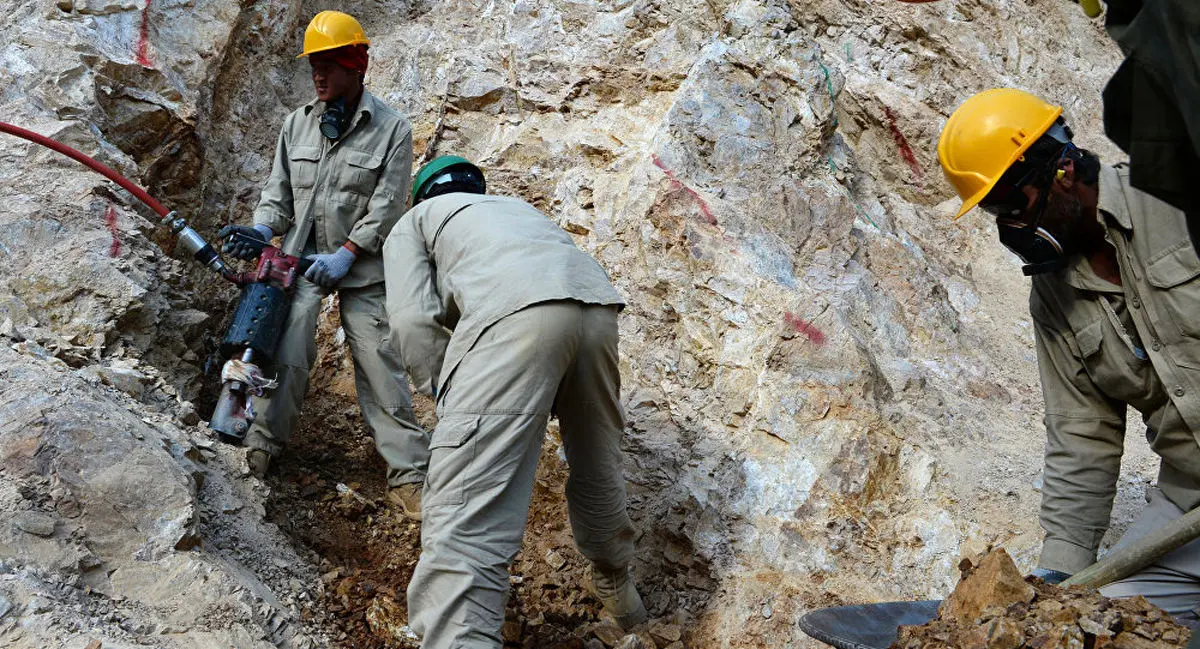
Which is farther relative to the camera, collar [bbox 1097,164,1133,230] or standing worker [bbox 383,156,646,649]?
standing worker [bbox 383,156,646,649]

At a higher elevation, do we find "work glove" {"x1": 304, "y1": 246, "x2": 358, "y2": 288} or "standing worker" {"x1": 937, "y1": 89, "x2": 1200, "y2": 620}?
"standing worker" {"x1": 937, "y1": 89, "x2": 1200, "y2": 620}

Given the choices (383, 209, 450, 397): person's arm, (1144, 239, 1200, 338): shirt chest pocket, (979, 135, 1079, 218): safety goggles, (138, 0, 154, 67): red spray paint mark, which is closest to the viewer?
(1144, 239, 1200, 338): shirt chest pocket

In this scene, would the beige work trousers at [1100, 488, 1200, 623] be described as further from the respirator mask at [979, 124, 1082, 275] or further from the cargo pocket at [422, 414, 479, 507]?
the cargo pocket at [422, 414, 479, 507]

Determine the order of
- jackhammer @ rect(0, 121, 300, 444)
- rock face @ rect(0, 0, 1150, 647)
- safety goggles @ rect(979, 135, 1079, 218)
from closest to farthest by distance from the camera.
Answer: safety goggles @ rect(979, 135, 1079, 218) < rock face @ rect(0, 0, 1150, 647) < jackhammer @ rect(0, 121, 300, 444)

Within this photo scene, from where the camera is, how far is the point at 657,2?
551cm

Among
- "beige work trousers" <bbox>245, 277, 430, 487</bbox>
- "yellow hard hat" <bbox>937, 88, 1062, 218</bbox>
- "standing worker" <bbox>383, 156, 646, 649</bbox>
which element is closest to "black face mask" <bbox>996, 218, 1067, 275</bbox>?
"yellow hard hat" <bbox>937, 88, 1062, 218</bbox>

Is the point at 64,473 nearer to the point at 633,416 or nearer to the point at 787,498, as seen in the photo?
the point at 633,416

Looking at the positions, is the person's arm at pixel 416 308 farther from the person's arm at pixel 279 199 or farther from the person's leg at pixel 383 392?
the person's arm at pixel 279 199

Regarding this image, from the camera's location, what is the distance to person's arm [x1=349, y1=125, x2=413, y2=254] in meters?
4.01

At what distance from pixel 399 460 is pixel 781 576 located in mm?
1561

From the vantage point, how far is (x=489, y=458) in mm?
2736

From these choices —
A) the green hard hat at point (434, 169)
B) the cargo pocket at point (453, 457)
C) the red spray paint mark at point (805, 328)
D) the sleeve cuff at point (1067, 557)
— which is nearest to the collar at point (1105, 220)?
the sleeve cuff at point (1067, 557)

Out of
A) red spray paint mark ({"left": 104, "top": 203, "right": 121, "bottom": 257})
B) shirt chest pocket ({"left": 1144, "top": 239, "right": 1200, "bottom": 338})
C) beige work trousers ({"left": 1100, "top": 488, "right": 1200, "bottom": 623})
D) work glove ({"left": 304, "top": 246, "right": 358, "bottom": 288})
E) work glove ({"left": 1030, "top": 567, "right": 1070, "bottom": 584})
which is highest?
shirt chest pocket ({"left": 1144, "top": 239, "right": 1200, "bottom": 338})

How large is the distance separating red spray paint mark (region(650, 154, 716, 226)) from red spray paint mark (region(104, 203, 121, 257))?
2.44 meters
